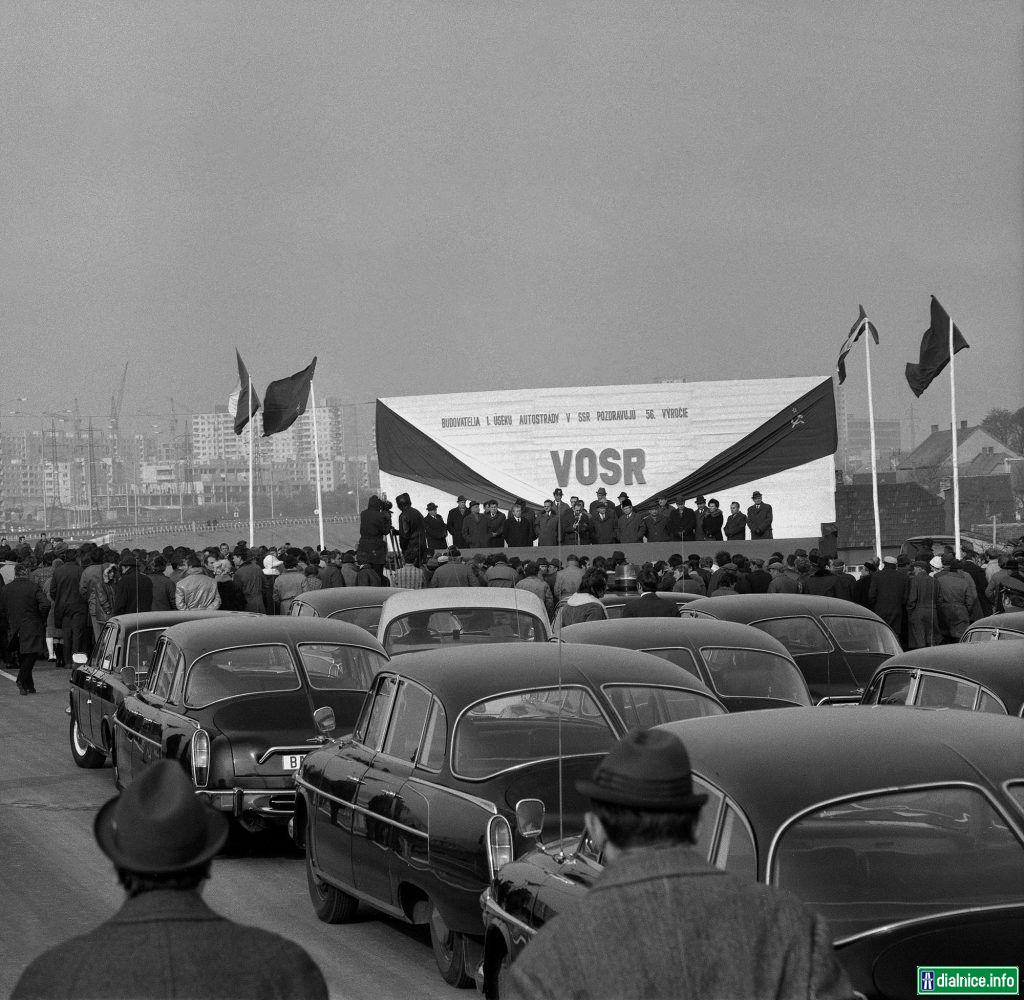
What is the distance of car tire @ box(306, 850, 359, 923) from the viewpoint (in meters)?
8.86

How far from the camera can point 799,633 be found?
14.3 meters

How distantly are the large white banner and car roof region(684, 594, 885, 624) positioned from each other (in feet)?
71.0

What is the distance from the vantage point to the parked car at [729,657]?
11867 mm

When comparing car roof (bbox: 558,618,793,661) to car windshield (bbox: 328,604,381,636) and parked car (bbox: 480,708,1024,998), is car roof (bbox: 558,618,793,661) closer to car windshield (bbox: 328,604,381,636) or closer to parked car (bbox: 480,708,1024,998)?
car windshield (bbox: 328,604,381,636)

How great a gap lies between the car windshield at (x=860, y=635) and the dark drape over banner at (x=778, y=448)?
21529 millimetres

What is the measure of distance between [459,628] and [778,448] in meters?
22.6

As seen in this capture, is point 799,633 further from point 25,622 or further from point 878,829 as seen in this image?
point 25,622

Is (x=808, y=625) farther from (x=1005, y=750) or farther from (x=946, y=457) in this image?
(x=946, y=457)

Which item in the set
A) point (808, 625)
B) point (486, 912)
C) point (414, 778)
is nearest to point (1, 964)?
point (414, 778)

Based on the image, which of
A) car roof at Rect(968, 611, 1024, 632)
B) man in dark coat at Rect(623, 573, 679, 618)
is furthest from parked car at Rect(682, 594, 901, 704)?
car roof at Rect(968, 611, 1024, 632)

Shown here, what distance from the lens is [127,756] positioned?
1222 cm

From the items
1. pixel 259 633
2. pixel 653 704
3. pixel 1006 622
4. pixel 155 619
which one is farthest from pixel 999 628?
pixel 155 619

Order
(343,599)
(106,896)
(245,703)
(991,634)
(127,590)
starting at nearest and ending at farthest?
(106,896)
(245,703)
(991,634)
(343,599)
(127,590)

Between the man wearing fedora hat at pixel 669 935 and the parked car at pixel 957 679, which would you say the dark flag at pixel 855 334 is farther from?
the man wearing fedora hat at pixel 669 935
